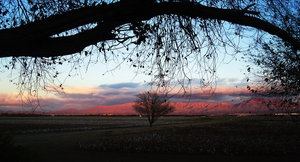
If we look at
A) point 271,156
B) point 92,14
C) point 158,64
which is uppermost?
point 92,14

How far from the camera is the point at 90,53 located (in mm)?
9016

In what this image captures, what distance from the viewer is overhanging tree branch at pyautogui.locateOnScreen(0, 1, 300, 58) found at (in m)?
7.57

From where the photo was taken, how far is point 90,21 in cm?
776

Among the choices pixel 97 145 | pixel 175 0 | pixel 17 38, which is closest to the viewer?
pixel 17 38

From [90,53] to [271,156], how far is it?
23.8 m

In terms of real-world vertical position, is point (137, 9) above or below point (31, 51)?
above

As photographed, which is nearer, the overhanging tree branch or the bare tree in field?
the overhanging tree branch

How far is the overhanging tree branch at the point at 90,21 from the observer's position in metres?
7.57

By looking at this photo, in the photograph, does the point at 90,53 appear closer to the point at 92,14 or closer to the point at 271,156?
the point at 92,14

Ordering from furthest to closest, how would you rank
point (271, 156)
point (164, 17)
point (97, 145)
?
1. point (97, 145)
2. point (271, 156)
3. point (164, 17)

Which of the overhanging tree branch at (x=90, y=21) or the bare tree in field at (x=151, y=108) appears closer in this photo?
the overhanging tree branch at (x=90, y=21)

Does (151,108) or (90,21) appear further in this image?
(151,108)

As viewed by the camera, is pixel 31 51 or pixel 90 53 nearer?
pixel 31 51

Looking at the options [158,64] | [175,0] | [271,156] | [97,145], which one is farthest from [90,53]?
[97,145]
